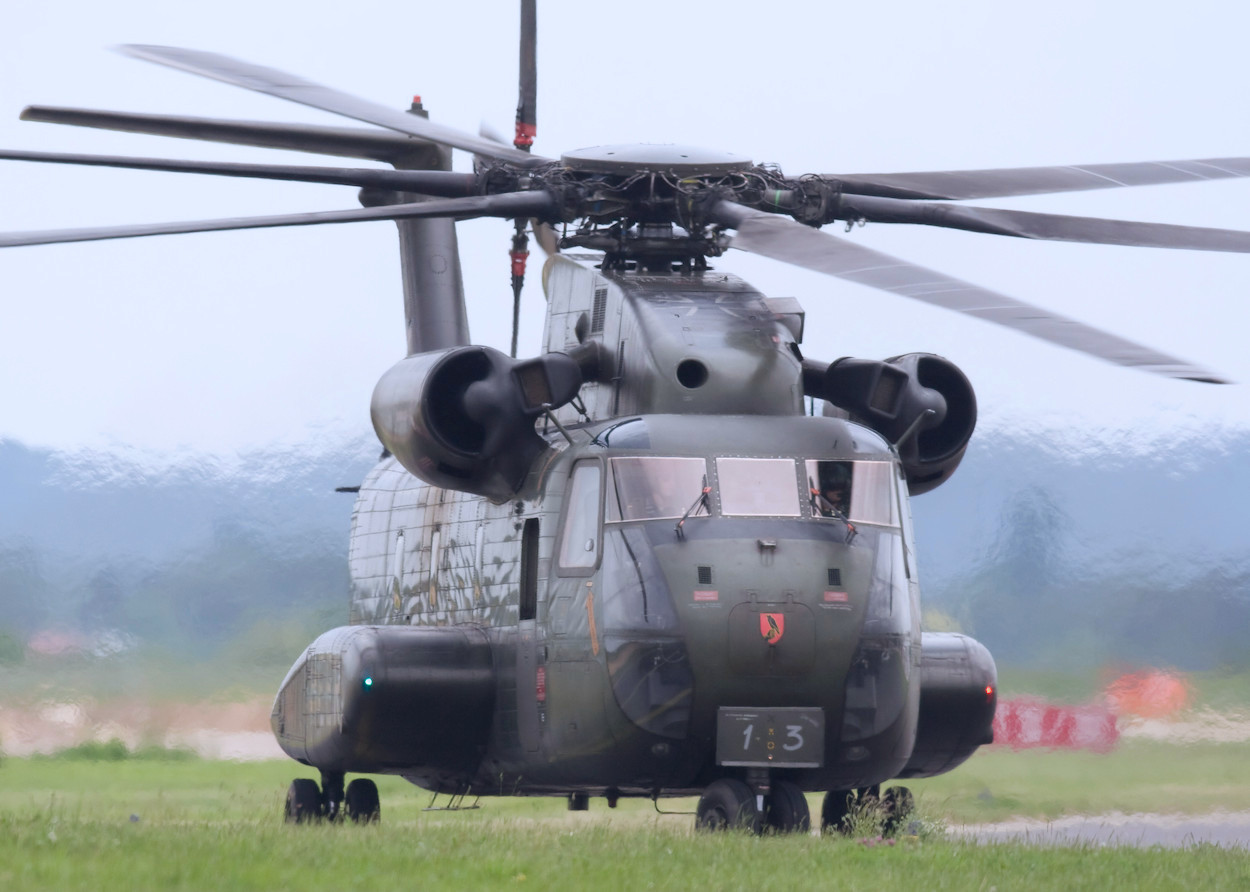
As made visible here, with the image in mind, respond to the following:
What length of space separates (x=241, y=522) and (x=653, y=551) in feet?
37.2

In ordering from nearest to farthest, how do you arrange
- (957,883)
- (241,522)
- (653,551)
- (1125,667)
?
(957,883)
(653,551)
(1125,667)
(241,522)

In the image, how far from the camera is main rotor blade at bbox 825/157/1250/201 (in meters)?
14.3

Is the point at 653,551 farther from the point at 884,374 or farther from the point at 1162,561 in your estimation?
the point at 1162,561

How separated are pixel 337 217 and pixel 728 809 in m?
4.50

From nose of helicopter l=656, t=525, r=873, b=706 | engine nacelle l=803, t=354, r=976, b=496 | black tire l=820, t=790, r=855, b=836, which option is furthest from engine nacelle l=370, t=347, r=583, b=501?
black tire l=820, t=790, r=855, b=836

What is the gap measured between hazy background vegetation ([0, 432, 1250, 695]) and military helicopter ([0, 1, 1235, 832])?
602 centimetres

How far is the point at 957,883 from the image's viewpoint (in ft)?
35.3

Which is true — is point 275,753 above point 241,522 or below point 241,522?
below

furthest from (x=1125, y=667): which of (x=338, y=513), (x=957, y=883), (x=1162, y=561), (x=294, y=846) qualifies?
(x=294, y=846)

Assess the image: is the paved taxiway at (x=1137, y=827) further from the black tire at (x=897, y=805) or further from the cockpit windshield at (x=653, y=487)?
the cockpit windshield at (x=653, y=487)

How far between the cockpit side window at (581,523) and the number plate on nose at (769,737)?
4.65 ft

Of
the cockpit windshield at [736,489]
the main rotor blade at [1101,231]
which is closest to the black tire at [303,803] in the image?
the cockpit windshield at [736,489]

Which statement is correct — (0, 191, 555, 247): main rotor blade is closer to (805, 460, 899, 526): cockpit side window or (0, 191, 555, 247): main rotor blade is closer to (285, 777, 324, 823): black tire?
(805, 460, 899, 526): cockpit side window

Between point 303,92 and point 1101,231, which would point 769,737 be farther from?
point 303,92
